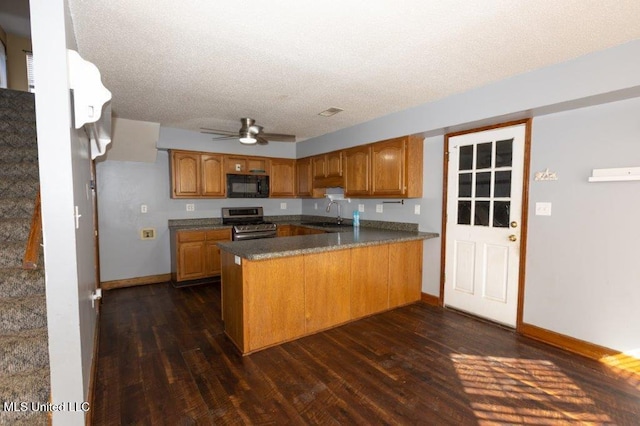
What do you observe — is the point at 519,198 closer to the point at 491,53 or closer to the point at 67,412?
the point at 491,53

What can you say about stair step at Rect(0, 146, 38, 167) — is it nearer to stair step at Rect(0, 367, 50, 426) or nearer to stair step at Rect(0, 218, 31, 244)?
stair step at Rect(0, 218, 31, 244)

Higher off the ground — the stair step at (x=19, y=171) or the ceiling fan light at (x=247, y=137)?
the ceiling fan light at (x=247, y=137)

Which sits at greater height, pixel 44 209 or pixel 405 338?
pixel 44 209

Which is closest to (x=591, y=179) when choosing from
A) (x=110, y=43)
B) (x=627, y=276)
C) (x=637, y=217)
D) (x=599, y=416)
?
(x=637, y=217)

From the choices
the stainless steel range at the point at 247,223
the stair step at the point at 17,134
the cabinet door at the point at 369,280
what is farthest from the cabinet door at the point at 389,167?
the stair step at the point at 17,134

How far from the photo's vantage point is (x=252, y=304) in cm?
248

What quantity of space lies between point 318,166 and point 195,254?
2440 mm

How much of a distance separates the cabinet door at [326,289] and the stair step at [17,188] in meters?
2.37

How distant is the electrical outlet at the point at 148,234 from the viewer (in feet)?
14.8

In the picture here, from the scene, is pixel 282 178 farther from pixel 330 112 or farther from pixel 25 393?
pixel 25 393

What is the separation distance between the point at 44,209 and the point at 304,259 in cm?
188

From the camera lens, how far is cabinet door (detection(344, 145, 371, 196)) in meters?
4.11

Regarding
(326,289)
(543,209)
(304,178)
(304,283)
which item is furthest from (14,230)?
(543,209)

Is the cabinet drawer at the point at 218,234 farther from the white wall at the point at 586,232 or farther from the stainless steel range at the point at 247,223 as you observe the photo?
the white wall at the point at 586,232
